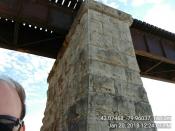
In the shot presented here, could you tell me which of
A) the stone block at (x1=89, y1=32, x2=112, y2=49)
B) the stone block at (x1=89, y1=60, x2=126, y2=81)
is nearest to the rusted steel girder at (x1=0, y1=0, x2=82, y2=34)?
the stone block at (x1=89, y1=32, x2=112, y2=49)

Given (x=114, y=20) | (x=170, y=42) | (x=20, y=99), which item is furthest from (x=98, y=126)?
(x=170, y=42)

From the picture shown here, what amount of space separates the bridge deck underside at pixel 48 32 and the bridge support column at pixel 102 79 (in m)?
1.40

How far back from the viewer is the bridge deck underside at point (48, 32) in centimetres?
685

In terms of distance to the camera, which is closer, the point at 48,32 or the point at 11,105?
the point at 11,105

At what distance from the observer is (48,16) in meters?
7.15

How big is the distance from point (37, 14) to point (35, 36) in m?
0.87

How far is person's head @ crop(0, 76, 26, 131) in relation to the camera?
1.51m

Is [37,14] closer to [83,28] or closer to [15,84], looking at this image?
[83,28]

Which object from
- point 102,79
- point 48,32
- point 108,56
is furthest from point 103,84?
point 48,32

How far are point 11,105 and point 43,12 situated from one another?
19.1ft

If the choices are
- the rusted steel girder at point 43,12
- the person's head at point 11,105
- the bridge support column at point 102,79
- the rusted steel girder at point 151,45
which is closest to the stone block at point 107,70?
the bridge support column at point 102,79

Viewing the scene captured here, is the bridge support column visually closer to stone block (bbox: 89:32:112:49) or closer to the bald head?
stone block (bbox: 89:32:112:49)

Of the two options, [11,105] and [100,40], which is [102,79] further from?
[11,105]

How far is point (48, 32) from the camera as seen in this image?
7.61 m
